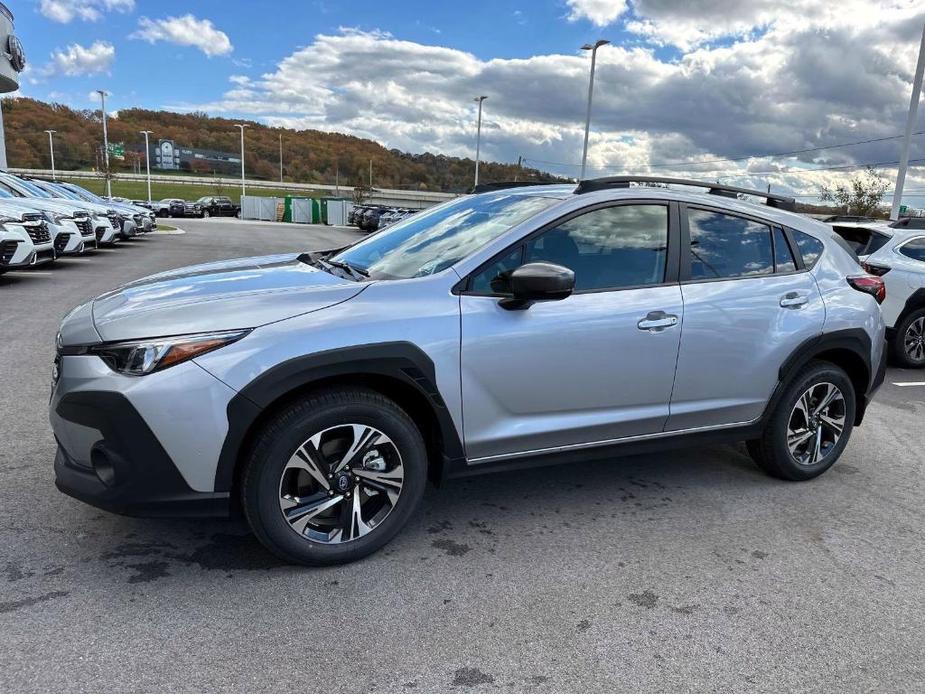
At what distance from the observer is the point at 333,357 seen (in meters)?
2.77

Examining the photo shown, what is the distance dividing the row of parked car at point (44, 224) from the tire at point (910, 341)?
38.9 feet

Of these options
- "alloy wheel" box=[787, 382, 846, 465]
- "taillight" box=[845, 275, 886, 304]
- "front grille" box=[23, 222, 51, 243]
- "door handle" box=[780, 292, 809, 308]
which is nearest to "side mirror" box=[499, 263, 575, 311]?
"door handle" box=[780, 292, 809, 308]

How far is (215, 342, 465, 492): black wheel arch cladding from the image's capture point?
8.77 feet

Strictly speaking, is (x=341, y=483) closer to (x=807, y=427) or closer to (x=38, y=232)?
(x=807, y=427)

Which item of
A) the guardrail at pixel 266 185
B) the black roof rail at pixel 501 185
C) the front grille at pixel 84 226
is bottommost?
the front grille at pixel 84 226

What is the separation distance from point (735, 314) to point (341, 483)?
7.43ft

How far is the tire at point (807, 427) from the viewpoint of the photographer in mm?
4012

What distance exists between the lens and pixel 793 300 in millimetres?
3893

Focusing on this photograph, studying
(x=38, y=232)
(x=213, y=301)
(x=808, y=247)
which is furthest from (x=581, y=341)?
(x=38, y=232)

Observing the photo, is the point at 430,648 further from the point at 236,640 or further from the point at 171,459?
the point at 171,459

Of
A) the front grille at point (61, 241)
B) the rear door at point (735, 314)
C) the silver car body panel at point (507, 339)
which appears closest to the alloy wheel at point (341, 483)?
the silver car body panel at point (507, 339)

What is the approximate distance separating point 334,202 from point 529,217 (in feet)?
184

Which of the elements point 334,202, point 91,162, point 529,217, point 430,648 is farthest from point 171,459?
point 91,162

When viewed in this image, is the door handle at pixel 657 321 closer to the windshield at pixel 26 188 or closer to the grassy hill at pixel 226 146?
the windshield at pixel 26 188
